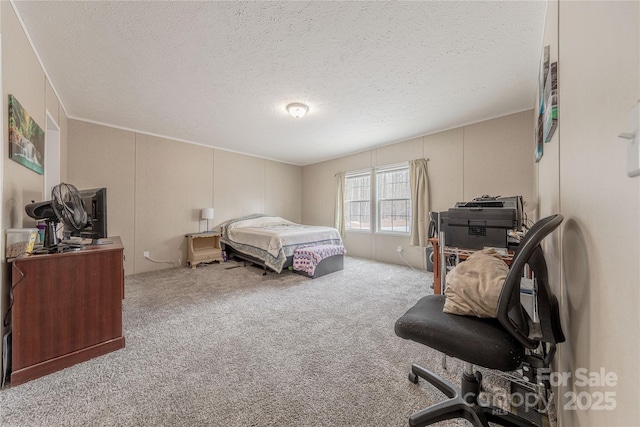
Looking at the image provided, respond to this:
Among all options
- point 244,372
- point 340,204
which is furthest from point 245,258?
point 244,372

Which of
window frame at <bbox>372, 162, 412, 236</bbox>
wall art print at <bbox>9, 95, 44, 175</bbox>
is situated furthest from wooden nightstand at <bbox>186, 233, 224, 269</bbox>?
window frame at <bbox>372, 162, 412, 236</bbox>

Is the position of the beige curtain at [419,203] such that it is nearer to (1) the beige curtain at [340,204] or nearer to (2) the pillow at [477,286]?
(1) the beige curtain at [340,204]

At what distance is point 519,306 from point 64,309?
268cm

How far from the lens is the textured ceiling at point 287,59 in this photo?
5.42ft

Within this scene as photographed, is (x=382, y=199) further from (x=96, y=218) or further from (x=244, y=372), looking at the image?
(x=96, y=218)

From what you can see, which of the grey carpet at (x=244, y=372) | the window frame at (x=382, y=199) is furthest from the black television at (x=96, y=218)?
the window frame at (x=382, y=199)

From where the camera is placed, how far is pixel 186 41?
1.90 m

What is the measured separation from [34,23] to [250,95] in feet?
5.41

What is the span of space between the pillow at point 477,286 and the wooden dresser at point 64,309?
7.73 ft

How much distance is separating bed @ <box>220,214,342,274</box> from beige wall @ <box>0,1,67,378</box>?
2.51 m

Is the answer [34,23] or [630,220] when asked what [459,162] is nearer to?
[630,220]

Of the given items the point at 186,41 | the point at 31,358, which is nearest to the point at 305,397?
the point at 31,358

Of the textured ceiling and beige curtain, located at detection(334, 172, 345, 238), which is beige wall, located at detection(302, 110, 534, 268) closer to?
beige curtain, located at detection(334, 172, 345, 238)

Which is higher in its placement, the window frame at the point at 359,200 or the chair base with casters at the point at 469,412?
the window frame at the point at 359,200
